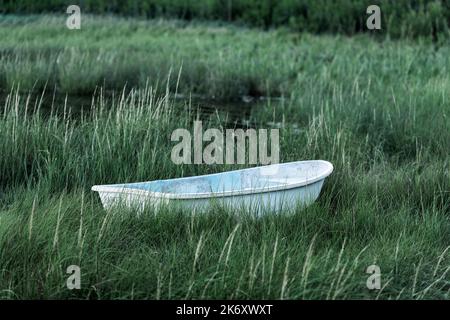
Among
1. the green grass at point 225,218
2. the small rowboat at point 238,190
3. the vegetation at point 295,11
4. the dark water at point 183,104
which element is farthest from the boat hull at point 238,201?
the vegetation at point 295,11

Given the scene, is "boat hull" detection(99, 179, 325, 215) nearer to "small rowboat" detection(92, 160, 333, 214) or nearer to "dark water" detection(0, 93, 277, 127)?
"small rowboat" detection(92, 160, 333, 214)

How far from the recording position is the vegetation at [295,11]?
2077 centimetres

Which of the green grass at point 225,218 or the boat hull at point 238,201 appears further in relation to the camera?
the boat hull at point 238,201

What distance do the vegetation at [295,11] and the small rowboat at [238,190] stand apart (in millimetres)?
12204

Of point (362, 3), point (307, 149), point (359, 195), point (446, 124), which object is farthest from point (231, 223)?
point (362, 3)

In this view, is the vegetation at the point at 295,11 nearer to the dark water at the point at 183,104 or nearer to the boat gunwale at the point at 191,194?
the dark water at the point at 183,104

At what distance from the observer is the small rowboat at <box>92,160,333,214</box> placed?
629cm

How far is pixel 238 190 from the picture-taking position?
6559 mm

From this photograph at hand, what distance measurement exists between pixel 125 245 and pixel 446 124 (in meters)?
5.56

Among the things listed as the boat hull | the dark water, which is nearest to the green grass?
the boat hull

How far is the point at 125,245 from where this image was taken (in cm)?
564

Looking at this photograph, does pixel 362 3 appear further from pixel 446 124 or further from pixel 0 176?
pixel 0 176

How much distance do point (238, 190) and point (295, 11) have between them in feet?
62.4
